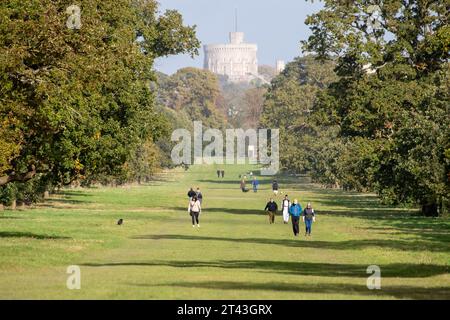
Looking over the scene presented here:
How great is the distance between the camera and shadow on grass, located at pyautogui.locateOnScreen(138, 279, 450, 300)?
1106 inches

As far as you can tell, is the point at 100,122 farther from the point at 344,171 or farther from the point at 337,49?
the point at 344,171

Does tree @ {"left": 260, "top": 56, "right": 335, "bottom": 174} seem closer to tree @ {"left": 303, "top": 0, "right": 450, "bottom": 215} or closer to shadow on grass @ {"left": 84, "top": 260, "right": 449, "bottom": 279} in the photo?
tree @ {"left": 303, "top": 0, "right": 450, "bottom": 215}

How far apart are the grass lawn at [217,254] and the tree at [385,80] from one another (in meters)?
3.28

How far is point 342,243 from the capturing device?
50.3 m

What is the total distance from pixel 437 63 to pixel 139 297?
5365cm

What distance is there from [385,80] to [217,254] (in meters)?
36.4

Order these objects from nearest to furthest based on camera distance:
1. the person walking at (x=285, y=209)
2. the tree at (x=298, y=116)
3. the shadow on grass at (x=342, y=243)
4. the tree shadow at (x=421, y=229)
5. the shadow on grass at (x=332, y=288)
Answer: the shadow on grass at (x=332, y=288)
the shadow on grass at (x=342, y=243)
the tree shadow at (x=421, y=229)
the person walking at (x=285, y=209)
the tree at (x=298, y=116)

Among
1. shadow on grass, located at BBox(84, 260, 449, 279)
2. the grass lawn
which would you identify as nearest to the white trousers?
the grass lawn

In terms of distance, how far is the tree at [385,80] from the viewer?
74562mm

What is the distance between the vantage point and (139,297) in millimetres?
26625

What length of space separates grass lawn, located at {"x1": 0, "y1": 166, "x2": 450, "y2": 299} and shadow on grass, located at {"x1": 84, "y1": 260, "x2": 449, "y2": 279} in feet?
0.09

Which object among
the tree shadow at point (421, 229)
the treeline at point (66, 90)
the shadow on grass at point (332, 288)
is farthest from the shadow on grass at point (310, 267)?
the tree shadow at point (421, 229)

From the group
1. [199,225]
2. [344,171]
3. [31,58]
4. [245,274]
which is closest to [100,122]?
[199,225]

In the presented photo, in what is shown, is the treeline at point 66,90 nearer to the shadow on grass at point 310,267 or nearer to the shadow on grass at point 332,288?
the shadow on grass at point 310,267
